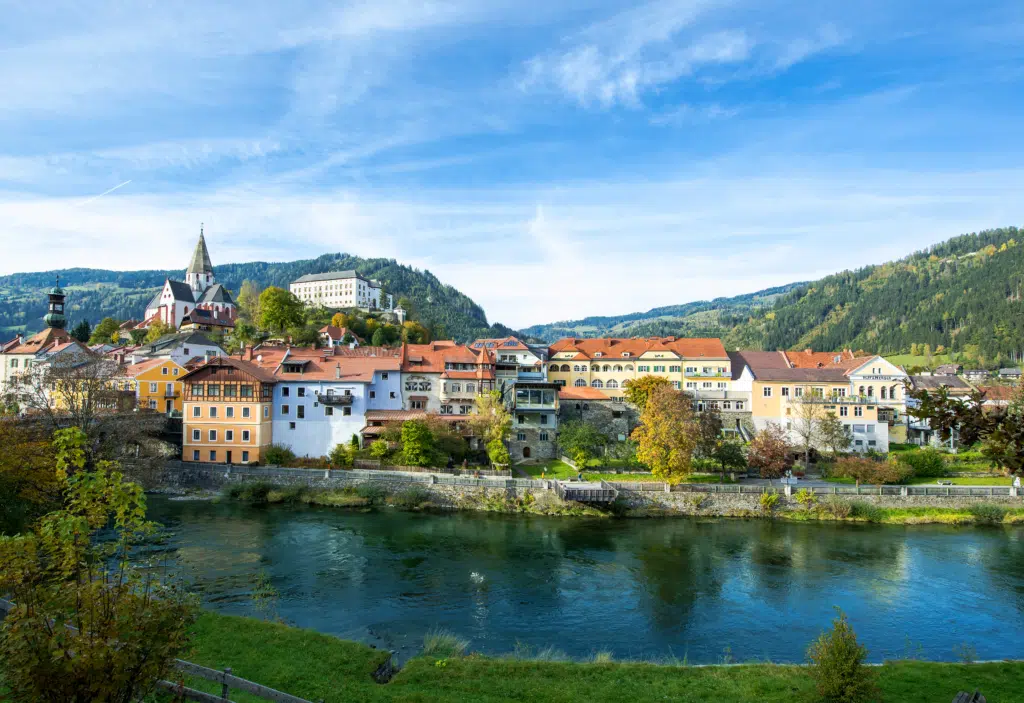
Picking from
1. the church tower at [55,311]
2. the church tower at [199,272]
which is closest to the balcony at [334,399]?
the church tower at [55,311]

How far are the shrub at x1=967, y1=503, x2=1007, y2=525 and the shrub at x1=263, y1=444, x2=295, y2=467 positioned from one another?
152 feet

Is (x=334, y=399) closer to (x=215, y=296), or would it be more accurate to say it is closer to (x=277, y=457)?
(x=277, y=457)

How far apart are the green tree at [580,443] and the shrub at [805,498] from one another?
1433 centimetres

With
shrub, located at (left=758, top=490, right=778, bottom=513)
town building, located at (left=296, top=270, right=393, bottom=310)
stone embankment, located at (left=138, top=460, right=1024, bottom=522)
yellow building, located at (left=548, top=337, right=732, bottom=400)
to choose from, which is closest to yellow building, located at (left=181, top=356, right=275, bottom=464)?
stone embankment, located at (left=138, top=460, right=1024, bottom=522)

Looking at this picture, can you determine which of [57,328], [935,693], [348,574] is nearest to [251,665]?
[348,574]

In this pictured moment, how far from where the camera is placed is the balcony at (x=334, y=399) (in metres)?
49.9

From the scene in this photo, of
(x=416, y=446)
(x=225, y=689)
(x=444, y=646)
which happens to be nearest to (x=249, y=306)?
(x=416, y=446)

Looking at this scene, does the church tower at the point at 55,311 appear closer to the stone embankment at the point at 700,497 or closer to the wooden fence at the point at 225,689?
the stone embankment at the point at 700,497

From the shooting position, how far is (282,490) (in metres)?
42.3

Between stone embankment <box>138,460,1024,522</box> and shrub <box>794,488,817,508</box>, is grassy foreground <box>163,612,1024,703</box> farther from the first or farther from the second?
shrub <box>794,488,817,508</box>

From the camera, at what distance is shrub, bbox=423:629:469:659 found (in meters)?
18.0

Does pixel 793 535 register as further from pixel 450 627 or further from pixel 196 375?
pixel 196 375

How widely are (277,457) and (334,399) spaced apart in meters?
6.14

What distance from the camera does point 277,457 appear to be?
47.0 meters
